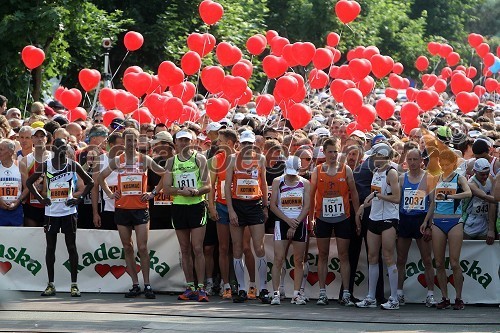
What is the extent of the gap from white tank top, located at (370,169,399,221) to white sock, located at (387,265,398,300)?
60cm

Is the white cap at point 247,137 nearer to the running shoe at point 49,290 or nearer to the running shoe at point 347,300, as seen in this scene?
the running shoe at point 347,300

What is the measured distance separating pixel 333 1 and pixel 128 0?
12.9 meters

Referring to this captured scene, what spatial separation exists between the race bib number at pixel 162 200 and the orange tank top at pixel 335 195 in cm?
207

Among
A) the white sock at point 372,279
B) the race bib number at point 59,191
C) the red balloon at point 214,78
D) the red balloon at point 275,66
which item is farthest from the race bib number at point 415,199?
the red balloon at point 275,66

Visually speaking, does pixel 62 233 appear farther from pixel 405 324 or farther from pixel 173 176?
pixel 405 324

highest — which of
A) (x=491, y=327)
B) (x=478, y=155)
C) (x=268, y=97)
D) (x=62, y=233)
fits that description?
(x=268, y=97)

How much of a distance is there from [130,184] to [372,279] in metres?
3.09

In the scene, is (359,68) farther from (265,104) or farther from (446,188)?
(446,188)

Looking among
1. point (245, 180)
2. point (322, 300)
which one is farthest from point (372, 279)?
point (245, 180)

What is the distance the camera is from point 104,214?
14719 millimetres

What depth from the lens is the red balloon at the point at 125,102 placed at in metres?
19.0

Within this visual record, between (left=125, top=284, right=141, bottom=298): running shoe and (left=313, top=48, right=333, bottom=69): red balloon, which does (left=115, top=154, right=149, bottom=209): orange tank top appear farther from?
(left=313, top=48, right=333, bottom=69): red balloon

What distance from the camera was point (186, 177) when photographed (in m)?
13.9

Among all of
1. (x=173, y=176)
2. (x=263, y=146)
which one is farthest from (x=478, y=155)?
(x=173, y=176)
